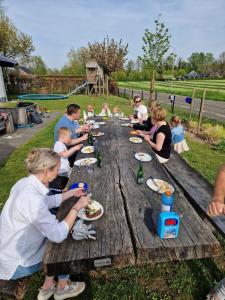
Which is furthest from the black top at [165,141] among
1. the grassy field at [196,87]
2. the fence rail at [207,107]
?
the grassy field at [196,87]

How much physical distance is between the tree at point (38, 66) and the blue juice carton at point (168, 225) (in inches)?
2176

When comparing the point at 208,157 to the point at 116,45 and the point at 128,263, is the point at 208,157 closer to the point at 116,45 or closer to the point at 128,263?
the point at 128,263

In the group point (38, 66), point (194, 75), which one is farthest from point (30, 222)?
point (194, 75)

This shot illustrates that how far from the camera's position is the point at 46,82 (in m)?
27.8

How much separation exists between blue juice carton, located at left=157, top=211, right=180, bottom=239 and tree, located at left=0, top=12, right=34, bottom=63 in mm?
30512

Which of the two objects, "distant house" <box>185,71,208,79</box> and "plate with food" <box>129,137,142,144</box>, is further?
"distant house" <box>185,71,208,79</box>

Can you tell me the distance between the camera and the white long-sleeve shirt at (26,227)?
1.80 meters

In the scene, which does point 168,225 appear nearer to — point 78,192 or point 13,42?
point 78,192

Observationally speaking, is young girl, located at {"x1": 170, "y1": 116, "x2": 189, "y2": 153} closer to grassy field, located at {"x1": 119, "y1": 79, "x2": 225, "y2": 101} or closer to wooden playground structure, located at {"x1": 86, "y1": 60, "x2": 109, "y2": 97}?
grassy field, located at {"x1": 119, "y1": 79, "x2": 225, "y2": 101}

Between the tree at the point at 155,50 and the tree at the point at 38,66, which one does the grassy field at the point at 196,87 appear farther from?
the tree at the point at 38,66

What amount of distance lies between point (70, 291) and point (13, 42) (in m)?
32.8

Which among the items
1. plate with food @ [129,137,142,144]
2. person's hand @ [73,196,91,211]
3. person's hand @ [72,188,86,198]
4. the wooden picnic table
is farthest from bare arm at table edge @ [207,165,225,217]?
plate with food @ [129,137,142,144]

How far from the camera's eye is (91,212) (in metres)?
2.14

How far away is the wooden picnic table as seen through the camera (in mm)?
1703
